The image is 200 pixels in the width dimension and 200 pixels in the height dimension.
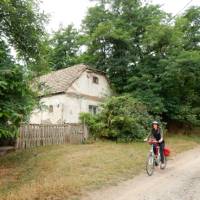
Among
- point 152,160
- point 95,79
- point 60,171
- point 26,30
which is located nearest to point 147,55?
point 95,79

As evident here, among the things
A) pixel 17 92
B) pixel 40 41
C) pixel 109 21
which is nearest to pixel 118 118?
pixel 40 41

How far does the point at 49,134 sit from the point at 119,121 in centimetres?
462

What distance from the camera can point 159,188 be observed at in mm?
7762

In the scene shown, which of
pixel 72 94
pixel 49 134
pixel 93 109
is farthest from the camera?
pixel 93 109

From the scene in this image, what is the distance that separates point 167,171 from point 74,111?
42.8 feet

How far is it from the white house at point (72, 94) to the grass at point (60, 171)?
7723 millimetres

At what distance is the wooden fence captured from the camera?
1471 cm

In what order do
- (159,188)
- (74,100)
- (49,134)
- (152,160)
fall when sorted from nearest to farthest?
1. (159,188)
2. (152,160)
3. (49,134)
4. (74,100)

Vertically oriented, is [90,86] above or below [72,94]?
above

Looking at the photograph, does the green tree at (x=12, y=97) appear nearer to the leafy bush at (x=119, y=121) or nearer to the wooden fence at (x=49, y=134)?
the wooden fence at (x=49, y=134)

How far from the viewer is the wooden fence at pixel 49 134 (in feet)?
48.3

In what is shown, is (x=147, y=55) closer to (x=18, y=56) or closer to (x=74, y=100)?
(x=74, y=100)

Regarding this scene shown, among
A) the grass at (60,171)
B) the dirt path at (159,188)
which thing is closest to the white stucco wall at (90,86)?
the grass at (60,171)

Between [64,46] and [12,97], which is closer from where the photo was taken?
[12,97]
